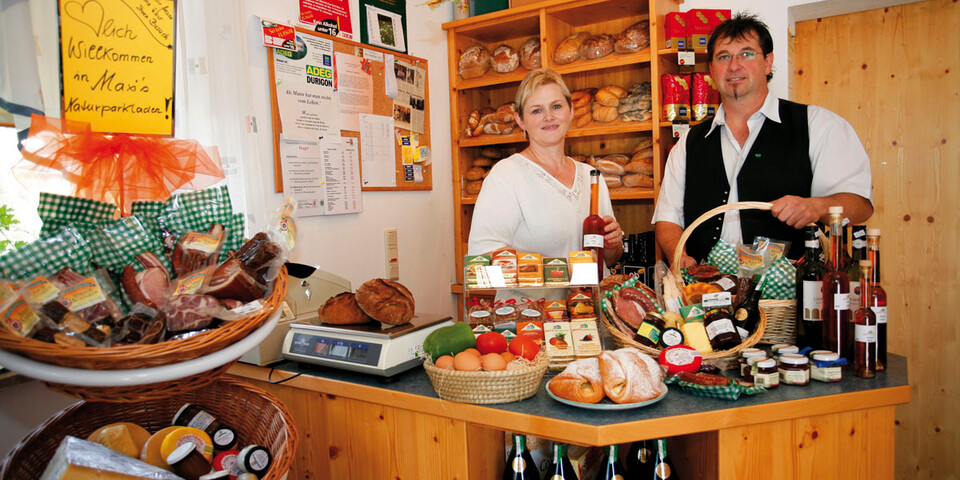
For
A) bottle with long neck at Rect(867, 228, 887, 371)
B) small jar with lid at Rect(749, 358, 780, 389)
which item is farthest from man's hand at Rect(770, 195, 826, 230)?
small jar with lid at Rect(749, 358, 780, 389)

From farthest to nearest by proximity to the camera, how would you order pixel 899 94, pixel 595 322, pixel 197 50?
pixel 899 94
pixel 197 50
pixel 595 322

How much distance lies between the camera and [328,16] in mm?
2793

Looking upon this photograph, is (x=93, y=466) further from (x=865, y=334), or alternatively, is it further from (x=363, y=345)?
(x=865, y=334)

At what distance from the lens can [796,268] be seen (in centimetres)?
176

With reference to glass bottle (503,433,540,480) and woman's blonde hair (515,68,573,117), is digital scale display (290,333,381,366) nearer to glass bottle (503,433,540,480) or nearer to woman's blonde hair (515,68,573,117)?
glass bottle (503,433,540,480)

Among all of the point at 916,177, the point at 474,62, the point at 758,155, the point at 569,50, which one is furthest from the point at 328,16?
the point at 916,177

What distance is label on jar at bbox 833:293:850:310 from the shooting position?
149 cm

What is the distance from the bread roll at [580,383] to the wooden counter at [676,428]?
0.03 metres

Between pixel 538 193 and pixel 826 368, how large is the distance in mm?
1282

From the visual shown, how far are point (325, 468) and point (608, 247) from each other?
1238 millimetres

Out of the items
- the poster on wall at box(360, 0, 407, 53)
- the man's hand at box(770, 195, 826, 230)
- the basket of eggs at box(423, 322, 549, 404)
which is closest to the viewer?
the basket of eggs at box(423, 322, 549, 404)

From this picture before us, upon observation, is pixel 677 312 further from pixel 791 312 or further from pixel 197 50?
pixel 197 50

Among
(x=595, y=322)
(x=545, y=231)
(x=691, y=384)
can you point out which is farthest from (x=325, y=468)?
(x=545, y=231)

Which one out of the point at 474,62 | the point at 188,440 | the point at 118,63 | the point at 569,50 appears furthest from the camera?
the point at 474,62
